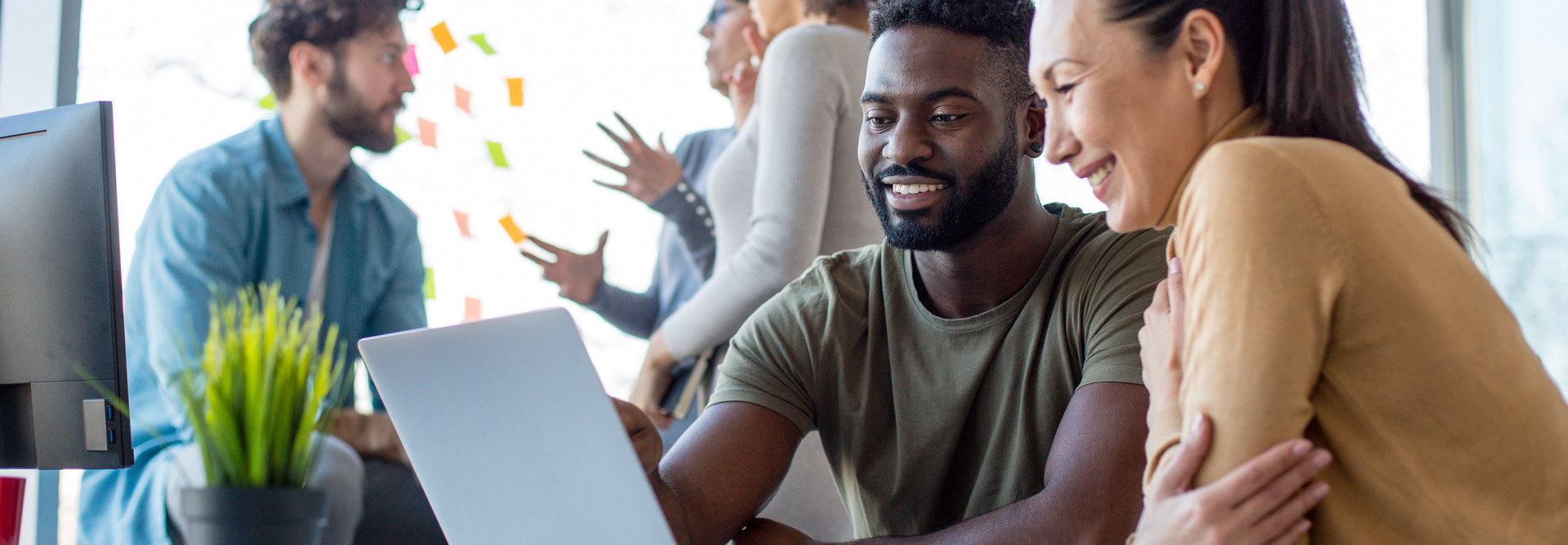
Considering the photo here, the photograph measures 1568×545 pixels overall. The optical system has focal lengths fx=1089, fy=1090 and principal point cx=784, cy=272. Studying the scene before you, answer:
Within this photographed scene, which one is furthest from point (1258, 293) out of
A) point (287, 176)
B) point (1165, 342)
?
point (287, 176)

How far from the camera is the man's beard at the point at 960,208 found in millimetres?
1368

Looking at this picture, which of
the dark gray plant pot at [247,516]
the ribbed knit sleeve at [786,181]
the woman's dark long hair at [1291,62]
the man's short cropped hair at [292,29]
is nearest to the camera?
the woman's dark long hair at [1291,62]

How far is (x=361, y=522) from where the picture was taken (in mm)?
2078

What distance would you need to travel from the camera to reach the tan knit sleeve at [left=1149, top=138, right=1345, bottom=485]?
0.70m

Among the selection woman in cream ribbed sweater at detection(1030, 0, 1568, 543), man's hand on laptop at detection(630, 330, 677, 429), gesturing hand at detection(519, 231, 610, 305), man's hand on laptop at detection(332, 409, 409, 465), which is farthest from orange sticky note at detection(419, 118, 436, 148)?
woman in cream ribbed sweater at detection(1030, 0, 1568, 543)

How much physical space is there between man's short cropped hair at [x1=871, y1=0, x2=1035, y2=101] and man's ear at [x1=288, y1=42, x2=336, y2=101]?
1617mm

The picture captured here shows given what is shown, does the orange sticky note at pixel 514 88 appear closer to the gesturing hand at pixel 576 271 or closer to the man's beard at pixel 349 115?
the man's beard at pixel 349 115

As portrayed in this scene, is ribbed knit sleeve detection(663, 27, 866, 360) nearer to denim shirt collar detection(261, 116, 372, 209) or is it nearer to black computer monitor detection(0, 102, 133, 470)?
black computer monitor detection(0, 102, 133, 470)

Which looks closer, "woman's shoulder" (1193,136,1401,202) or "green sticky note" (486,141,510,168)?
"woman's shoulder" (1193,136,1401,202)

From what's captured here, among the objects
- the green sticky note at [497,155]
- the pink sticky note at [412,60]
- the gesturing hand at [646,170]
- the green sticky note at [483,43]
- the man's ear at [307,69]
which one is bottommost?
the gesturing hand at [646,170]

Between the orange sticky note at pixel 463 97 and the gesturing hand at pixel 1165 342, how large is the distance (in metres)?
2.27

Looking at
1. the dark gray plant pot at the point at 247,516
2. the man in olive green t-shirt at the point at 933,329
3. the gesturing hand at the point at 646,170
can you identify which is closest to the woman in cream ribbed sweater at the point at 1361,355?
the man in olive green t-shirt at the point at 933,329

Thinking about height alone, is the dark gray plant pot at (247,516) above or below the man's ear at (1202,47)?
below

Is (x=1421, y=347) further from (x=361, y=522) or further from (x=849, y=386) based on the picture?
(x=361, y=522)
